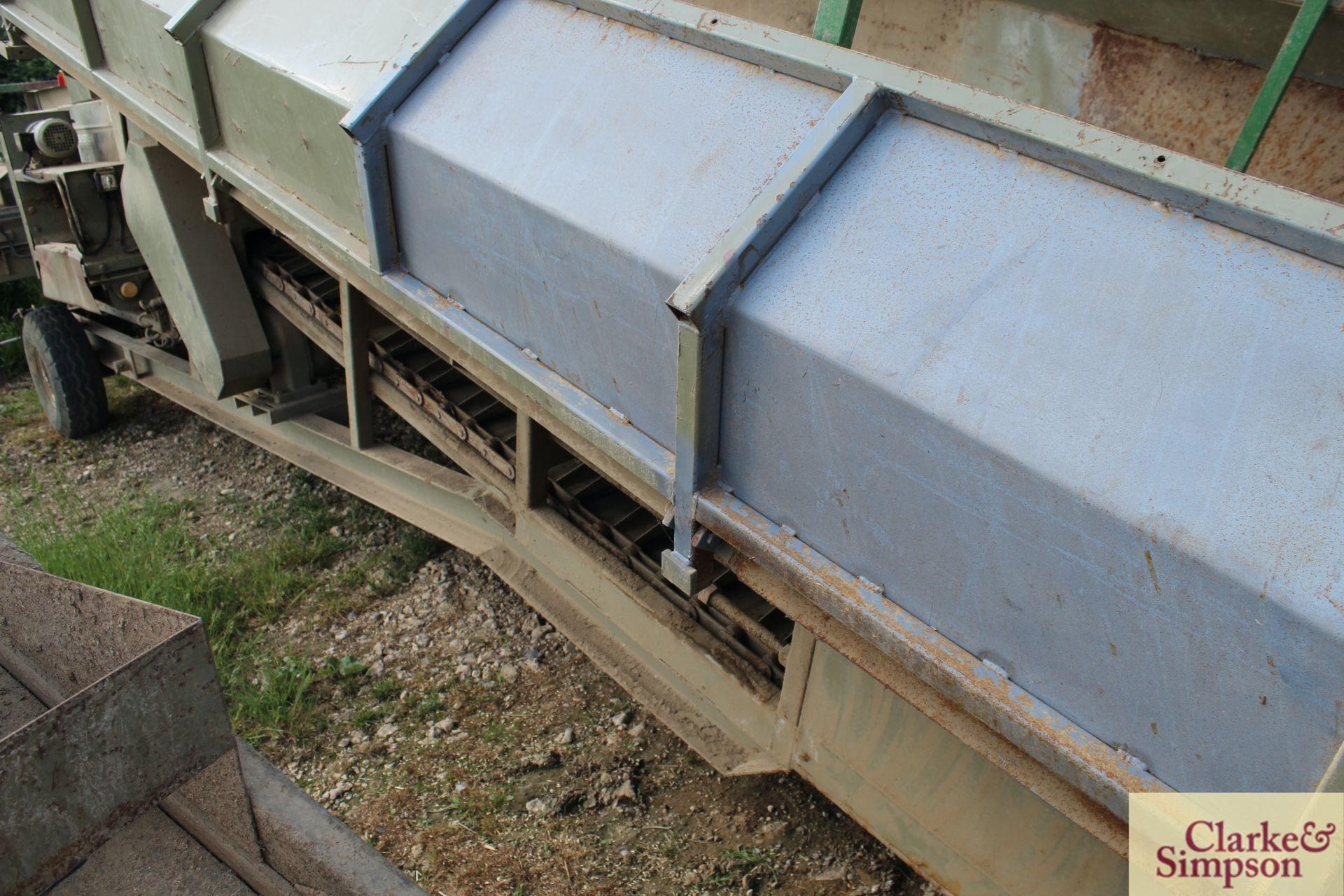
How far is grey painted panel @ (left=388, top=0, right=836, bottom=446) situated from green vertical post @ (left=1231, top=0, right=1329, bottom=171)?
1.95 feet

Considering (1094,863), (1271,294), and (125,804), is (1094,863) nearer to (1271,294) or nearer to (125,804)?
(1271,294)

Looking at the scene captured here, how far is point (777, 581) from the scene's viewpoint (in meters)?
1.65

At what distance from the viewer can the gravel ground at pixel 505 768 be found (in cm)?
240

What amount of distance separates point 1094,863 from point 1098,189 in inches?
39.1

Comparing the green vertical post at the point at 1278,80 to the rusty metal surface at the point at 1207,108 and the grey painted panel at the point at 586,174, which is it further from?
the rusty metal surface at the point at 1207,108

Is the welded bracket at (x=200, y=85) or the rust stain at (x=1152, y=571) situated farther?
the welded bracket at (x=200, y=85)

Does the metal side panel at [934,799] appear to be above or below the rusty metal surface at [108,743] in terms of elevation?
below

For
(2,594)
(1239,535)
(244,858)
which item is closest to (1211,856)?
(1239,535)

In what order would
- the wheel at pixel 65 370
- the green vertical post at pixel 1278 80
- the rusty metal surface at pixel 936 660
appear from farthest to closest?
the wheel at pixel 65 370 < the green vertical post at pixel 1278 80 < the rusty metal surface at pixel 936 660

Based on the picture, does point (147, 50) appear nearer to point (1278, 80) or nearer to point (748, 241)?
point (748, 241)

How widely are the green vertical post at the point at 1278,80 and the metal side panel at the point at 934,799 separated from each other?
0.99 meters

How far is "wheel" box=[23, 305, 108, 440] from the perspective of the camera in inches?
165

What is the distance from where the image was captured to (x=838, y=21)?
165cm

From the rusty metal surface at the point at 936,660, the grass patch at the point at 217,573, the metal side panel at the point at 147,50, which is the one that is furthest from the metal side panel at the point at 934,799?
the metal side panel at the point at 147,50
